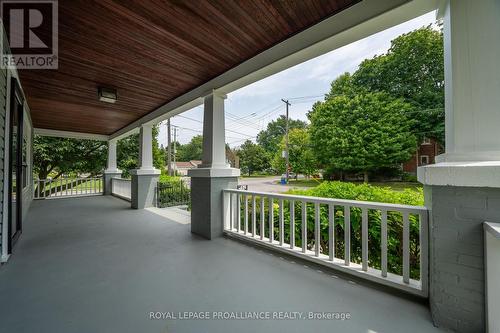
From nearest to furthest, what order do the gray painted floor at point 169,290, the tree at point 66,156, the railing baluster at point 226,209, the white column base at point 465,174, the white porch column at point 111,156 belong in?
the white column base at point 465,174 < the gray painted floor at point 169,290 < the railing baluster at point 226,209 < the white porch column at point 111,156 < the tree at point 66,156

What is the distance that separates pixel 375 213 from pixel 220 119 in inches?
107

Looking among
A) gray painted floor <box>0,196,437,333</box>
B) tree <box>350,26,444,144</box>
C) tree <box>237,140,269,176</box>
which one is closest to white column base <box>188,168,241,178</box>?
gray painted floor <box>0,196,437,333</box>

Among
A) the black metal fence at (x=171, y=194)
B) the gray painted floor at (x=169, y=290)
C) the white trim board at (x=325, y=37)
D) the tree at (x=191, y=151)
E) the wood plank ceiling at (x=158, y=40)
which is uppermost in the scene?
the tree at (x=191, y=151)

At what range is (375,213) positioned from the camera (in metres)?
2.48

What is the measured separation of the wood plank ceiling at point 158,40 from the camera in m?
1.90

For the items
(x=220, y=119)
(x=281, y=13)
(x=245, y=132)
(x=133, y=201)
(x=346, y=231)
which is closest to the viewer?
(x=281, y=13)

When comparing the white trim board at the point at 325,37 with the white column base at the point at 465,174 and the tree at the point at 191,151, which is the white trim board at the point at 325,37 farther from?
the tree at the point at 191,151

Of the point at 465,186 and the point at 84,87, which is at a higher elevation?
the point at 84,87

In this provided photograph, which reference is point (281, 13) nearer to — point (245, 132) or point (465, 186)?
point (465, 186)

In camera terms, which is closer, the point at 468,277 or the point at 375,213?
the point at 468,277

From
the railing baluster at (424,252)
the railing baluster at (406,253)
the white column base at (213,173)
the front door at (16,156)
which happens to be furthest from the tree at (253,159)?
the railing baluster at (424,252)

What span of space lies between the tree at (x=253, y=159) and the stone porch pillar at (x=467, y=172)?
3242 cm

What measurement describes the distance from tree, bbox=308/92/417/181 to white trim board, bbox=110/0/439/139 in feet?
35.5

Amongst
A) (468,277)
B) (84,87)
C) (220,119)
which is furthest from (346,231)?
(84,87)
